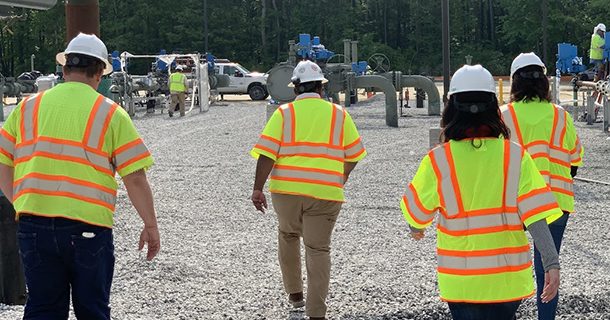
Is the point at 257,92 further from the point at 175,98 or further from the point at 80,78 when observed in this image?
the point at 80,78

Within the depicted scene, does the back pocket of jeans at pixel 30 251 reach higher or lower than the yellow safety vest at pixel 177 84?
lower

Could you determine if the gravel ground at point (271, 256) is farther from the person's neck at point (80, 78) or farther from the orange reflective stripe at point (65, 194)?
the person's neck at point (80, 78)

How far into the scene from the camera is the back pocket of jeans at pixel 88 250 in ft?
15.0

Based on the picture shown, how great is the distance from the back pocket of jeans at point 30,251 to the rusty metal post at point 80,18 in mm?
2991

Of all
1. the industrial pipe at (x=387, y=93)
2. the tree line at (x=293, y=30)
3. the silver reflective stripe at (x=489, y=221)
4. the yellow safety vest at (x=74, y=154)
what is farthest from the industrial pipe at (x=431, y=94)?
the tree line at (x=293, y=30)

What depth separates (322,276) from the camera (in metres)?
6.51

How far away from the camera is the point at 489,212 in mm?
4121

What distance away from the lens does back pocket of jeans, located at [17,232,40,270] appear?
4598 millimetres

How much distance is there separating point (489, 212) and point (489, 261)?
0.65ft

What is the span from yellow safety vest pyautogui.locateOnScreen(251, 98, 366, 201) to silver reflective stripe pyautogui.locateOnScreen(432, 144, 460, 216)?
7.99 feet

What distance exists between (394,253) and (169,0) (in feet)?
219

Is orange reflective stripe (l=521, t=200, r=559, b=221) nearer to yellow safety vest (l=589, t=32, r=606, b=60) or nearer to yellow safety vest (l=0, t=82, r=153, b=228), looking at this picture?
yellow safety vest (l=0, t=82, r=153, b=228)

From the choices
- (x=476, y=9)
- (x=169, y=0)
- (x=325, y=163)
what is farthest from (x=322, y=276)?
(x=476, y=9)

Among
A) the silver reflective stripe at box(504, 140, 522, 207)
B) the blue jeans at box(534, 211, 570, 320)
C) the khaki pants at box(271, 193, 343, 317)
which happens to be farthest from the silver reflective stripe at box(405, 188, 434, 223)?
the khaki pants at box(271, 193, 343, 317)
